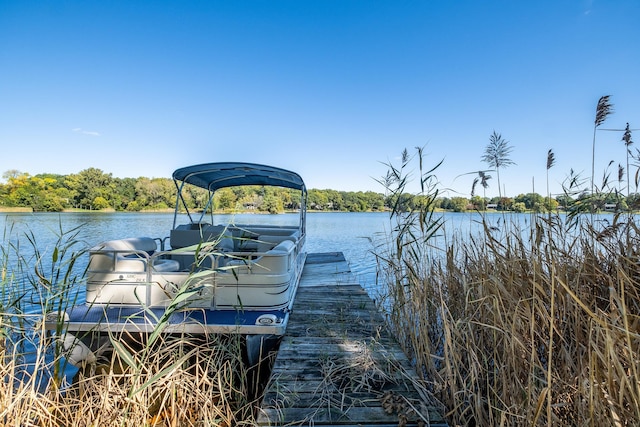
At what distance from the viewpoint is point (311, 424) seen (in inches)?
69.4

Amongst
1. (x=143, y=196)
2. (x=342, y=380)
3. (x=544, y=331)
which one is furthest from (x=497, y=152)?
(x=143, y=196)

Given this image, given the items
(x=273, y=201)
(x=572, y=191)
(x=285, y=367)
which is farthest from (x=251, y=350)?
(x=273, y=201)

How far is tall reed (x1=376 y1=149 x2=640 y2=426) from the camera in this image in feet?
3.77

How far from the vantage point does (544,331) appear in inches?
68.2

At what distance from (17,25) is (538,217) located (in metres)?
24.9

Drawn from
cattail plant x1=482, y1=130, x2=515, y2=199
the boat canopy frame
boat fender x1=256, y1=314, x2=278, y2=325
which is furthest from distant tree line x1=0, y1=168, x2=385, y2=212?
cattail plant x1=482, y1=130, x2=515, y2=199

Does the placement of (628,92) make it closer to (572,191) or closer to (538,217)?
(572,191)

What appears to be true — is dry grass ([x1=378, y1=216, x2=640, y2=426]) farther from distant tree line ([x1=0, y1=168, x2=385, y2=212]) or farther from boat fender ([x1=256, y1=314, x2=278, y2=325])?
distant tree line ([x1=0, y1=168, x2=385, y2=212])

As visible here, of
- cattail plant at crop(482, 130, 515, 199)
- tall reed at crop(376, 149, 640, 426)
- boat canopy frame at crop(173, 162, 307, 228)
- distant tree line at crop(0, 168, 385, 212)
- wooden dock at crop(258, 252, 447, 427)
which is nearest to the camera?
tall reed at crop(376, 149, 640, 426)

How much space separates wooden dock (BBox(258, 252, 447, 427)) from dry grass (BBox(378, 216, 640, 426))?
9.1 inches

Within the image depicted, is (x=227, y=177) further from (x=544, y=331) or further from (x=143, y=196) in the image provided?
(x=143, y=196)

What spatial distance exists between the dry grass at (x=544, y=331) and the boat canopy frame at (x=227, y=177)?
2835 millimetres

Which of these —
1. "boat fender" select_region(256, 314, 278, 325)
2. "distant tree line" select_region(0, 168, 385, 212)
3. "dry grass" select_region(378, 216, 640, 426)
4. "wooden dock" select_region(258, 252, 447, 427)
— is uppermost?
"distant tree line" select_region(0, 168, 385, 212)

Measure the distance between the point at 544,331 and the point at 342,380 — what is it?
4.30ft
